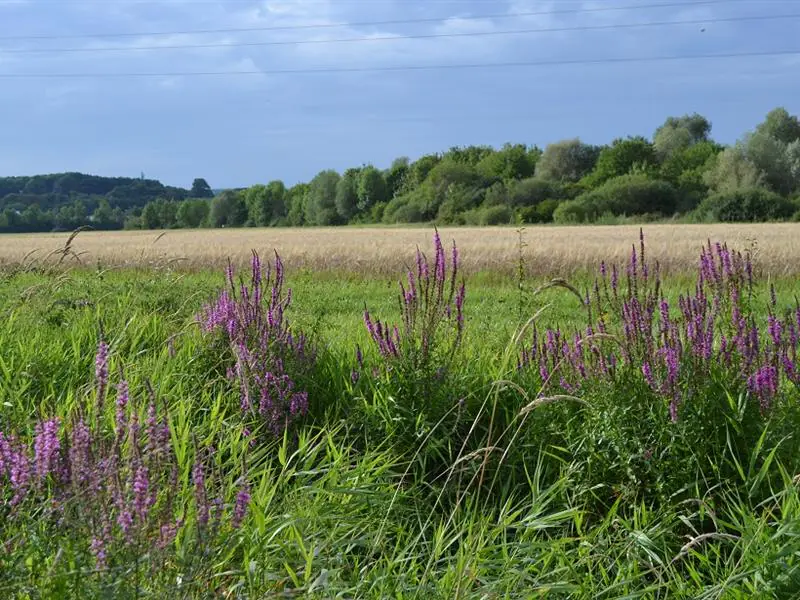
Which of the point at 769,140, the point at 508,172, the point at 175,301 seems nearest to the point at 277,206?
the point at 508,172

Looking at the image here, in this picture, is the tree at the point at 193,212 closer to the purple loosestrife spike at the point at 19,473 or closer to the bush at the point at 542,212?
the bush at the point at 542,212

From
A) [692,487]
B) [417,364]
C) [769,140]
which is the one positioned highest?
[769,140]

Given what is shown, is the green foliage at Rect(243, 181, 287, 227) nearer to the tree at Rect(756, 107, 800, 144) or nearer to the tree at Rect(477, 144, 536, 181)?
the tree at Rect(477, 144, 536, 181)

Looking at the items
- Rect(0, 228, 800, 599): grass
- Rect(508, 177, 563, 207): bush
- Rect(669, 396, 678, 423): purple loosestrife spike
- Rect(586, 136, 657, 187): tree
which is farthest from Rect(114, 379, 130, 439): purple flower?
Rect(586, 136, 657, 187): tree

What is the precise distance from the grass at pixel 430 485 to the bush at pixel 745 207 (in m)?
49.7

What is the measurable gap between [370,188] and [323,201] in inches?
253

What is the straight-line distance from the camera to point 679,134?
81000mm

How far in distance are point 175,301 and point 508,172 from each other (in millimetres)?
73597

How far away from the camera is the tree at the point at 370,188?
8862 centimetres

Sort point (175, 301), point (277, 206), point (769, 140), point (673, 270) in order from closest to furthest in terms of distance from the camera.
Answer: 1. point (175, 301)
2. point (673, 270)
3. point (769, 140)
4. point (277, 206)

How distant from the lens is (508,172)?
3152 inches

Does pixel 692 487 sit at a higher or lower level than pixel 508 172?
lower

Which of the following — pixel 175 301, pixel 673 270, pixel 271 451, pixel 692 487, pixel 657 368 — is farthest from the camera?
pixel 673 270

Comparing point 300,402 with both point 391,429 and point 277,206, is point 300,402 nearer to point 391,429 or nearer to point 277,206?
point 391,429
